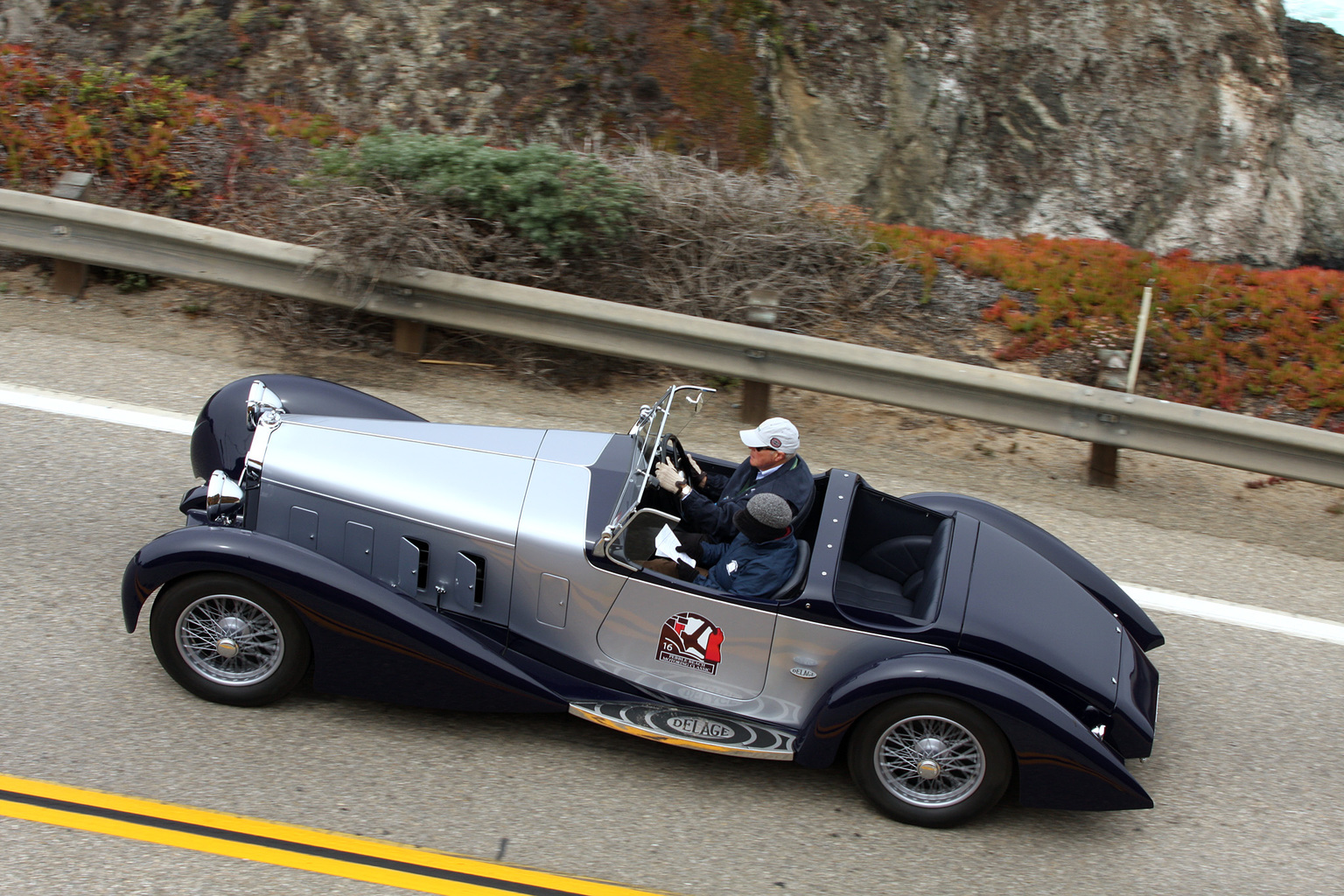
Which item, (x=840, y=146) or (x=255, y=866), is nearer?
(x=255, y=866)

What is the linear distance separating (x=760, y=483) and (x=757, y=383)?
2.46 meters

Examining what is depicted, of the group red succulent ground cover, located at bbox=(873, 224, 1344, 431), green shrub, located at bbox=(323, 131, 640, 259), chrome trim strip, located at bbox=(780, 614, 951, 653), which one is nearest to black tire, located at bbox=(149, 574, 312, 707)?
chrome trim strip, located at bbox=(780, 614, 951, 653)

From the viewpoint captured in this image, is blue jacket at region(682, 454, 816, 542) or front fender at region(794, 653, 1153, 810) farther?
blue jacket at region(682, 454, 816, 542)

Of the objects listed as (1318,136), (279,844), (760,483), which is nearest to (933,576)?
(760,483)

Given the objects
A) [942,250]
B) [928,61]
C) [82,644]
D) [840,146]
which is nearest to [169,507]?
[82,644]

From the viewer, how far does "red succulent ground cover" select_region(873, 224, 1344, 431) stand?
26.1 ft

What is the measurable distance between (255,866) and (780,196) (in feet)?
20.6

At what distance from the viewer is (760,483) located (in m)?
4.99

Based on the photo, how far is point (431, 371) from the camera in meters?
7.56

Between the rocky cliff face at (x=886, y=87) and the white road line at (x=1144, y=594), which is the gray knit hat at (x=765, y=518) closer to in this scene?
the white road line at (x=1144, y=594)

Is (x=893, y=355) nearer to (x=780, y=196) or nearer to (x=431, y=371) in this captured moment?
(x=780, y=196)

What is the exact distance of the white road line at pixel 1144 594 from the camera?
5.82m

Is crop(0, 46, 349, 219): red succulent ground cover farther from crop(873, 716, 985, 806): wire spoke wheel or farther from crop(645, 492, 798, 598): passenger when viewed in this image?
crop(873, 716, 985, 806): wire spoke wheel

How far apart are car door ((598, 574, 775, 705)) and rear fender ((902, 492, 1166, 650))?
1299mm
